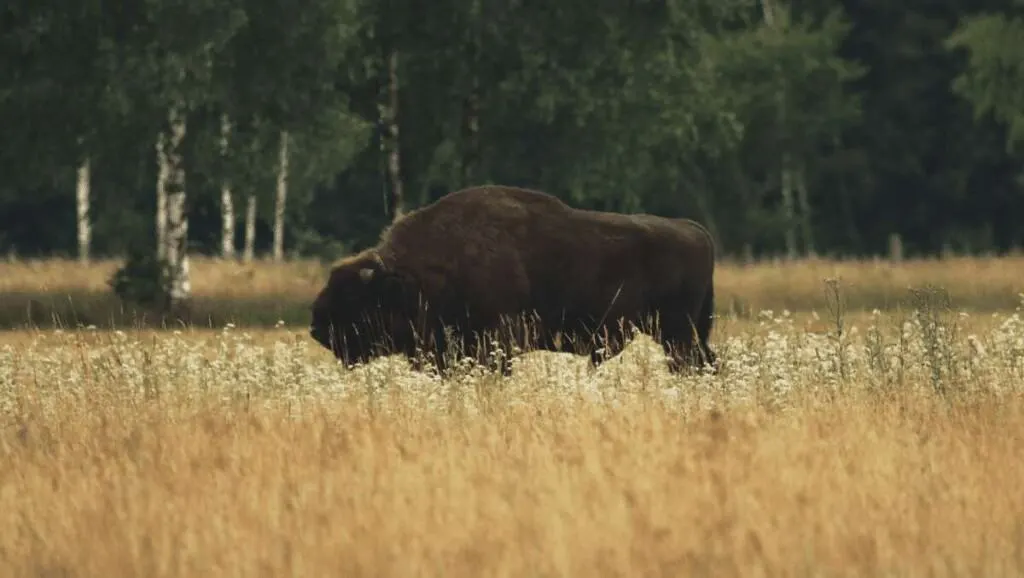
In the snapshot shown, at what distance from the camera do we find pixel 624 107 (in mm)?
32594

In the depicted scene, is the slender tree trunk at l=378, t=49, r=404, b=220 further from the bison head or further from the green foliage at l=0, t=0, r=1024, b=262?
the bison head

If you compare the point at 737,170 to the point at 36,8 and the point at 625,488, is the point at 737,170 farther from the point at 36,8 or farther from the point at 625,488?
the point at 625,488

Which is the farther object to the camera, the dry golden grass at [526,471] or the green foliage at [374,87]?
the green foliage at [374,87]

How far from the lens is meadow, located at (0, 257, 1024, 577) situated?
23.8 ft

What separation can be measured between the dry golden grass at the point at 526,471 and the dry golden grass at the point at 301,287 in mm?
13999

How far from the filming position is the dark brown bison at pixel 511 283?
1513 centimetres

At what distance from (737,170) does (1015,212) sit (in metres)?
9.45

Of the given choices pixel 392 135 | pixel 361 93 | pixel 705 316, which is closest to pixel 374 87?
pixel 361 93

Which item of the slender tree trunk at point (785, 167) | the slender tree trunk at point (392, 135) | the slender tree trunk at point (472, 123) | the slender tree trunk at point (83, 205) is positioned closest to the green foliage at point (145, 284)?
the slender tree trunk at point (392, 135)


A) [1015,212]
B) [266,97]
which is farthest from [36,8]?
[1015,212]

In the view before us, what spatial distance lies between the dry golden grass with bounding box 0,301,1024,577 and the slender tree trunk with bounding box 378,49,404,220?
1869 cm

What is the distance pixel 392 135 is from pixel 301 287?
298 cm

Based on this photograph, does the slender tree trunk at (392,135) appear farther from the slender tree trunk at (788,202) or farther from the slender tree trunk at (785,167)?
the slender tree trunk at (788,202)

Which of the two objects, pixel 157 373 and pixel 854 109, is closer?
pixel 157 373
